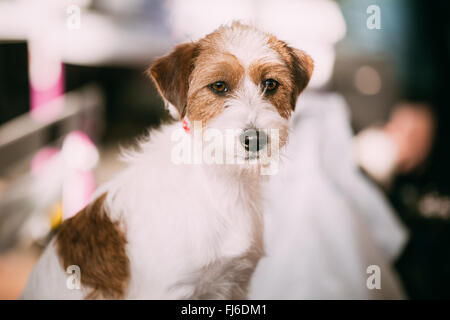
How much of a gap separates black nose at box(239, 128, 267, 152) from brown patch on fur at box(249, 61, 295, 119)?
84 mm

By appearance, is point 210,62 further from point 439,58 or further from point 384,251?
point 439,58

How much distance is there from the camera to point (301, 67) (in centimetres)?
60

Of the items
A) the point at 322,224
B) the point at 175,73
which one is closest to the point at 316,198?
the point at 322,224

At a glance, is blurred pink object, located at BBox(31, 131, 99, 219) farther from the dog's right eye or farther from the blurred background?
the dog's right eye

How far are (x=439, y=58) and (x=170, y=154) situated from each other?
7.25 ft

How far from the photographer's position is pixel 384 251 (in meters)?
1.61

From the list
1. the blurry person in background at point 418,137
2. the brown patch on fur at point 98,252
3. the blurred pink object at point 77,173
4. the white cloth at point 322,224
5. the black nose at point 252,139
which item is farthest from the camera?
the blurry person in background at point 418,137

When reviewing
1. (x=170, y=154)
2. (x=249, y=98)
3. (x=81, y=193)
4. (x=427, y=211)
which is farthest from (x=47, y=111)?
(x=427, y=211)

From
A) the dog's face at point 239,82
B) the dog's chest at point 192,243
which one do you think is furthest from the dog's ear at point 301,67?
the dog's chest at point 192,243

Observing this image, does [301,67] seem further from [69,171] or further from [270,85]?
[69,171]

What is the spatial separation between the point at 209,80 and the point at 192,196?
23 centimetres

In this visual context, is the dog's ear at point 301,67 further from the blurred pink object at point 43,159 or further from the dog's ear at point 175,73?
the blurred pink object at point 43,159

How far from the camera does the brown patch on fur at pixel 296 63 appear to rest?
58 cm

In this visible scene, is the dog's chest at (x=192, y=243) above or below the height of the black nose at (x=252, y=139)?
below
